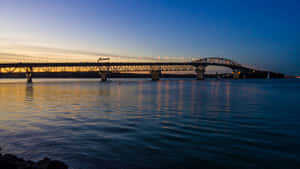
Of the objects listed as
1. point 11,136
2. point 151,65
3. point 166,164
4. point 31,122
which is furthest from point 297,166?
point 151,65

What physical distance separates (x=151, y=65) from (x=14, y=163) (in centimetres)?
18861

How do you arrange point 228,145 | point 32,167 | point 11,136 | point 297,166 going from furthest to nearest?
point 11,136
point 228,145
point 297,166
point 32,167

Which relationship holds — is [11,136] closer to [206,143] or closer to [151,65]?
[206,143]

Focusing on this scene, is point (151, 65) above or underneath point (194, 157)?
above

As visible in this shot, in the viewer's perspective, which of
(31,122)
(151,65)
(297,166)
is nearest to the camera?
(297,166)

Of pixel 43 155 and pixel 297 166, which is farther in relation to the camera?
pixel 43 155

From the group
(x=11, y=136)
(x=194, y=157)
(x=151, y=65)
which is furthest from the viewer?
(x=151, y=65)

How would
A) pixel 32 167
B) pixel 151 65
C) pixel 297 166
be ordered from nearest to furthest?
pixel 32 167 → pixel 297 166 → pixel 151 65

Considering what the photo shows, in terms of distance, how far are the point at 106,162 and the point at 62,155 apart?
6.63 feet

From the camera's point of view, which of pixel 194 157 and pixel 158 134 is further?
pixel 158 134

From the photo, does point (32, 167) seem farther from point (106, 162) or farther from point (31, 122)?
point (31, 122)

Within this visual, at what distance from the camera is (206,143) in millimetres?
10016

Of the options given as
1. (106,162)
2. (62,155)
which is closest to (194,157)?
(106,162)

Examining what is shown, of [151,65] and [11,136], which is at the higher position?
[151,65]
